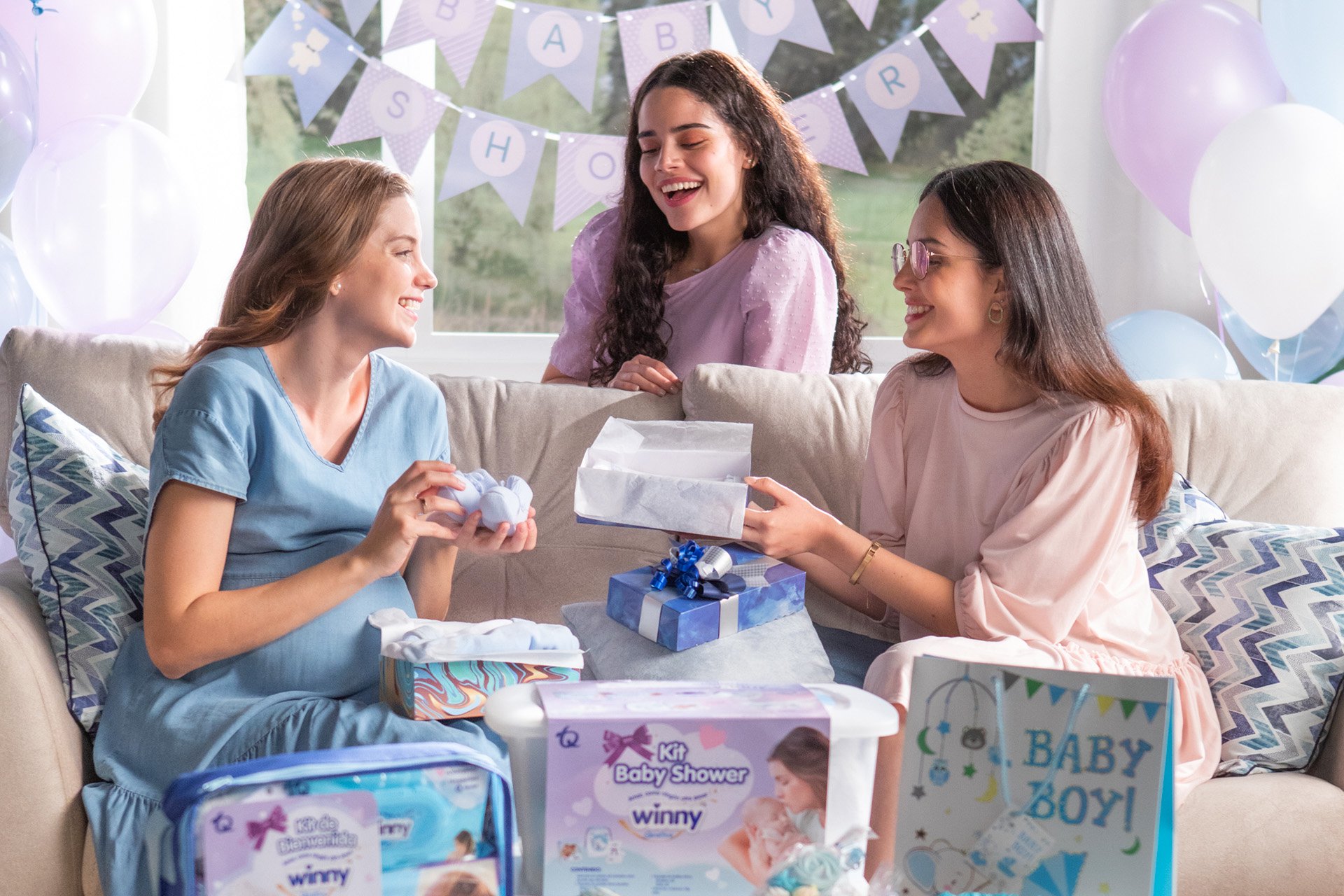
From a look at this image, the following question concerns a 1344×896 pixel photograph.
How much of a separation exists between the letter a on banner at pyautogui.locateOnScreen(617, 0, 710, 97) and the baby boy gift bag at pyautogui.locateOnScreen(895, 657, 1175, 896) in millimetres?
2776

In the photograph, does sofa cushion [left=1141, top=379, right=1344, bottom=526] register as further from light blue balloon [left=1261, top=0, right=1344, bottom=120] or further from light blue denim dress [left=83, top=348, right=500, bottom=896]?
light blue denim dress [left=83, top=348, right=500, bottom=896]

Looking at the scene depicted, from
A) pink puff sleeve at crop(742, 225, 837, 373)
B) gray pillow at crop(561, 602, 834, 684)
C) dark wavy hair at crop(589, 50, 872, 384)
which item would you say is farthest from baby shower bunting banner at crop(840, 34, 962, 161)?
gray pillow at crop(561, 602, 834, 684)

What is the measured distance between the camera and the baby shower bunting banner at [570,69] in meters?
3.23

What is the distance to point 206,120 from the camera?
3.11 metres

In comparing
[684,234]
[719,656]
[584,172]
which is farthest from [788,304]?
[584,172]

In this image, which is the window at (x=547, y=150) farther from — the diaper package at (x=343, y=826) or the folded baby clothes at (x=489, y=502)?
the diaper package at (x=343, y=826)

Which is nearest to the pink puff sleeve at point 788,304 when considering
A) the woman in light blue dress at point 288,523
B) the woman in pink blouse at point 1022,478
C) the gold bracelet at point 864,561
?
the woman in pink blouse at point 1022,478

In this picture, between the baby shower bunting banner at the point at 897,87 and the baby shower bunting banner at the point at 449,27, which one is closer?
the baby shower bunting banner at the point at 449,27

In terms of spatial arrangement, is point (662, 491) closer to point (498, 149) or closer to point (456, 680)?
point (456, 680)

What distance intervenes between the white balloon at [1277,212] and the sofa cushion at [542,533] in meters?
1.47

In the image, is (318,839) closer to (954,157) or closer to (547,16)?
(547,16)

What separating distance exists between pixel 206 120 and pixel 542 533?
1.88 meters

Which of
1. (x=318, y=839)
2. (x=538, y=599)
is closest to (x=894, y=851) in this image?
(x=318, y=839)

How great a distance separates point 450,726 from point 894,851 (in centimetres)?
67
